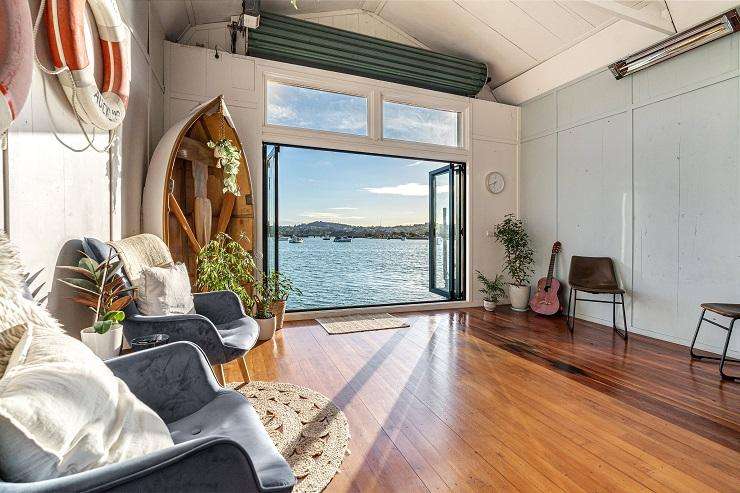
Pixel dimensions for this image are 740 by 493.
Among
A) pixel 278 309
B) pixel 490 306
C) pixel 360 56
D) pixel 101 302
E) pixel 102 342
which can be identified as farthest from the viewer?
pixel 490 306

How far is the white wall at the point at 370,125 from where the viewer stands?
144 inches

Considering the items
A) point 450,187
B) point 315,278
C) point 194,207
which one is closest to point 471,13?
point 450,187

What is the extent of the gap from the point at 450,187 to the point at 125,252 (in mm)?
3939

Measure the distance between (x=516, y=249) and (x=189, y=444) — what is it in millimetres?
4625

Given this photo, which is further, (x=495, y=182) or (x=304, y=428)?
(x=495, y=182)

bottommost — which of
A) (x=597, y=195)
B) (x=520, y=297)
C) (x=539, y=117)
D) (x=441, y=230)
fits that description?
(x=520, y=297)

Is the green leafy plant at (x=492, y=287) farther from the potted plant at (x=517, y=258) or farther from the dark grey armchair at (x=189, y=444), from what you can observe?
the dark grey armchair at (x=189, y=444)

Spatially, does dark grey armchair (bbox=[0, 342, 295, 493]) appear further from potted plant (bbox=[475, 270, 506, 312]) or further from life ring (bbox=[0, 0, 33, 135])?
potted plant (bbox=[475, 270, 506, 312])

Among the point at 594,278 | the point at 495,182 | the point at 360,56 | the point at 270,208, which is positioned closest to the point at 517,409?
the point at 594,278

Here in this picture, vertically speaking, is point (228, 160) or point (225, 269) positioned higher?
point (228, 160)

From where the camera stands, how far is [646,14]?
320cm

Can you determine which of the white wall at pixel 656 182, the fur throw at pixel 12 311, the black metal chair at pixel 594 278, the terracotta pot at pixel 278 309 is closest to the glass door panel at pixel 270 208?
the terracotta pot at pixel 278 309

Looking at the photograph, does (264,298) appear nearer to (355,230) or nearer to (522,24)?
(522,24)

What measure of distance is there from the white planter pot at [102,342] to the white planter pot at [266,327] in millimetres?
1812
